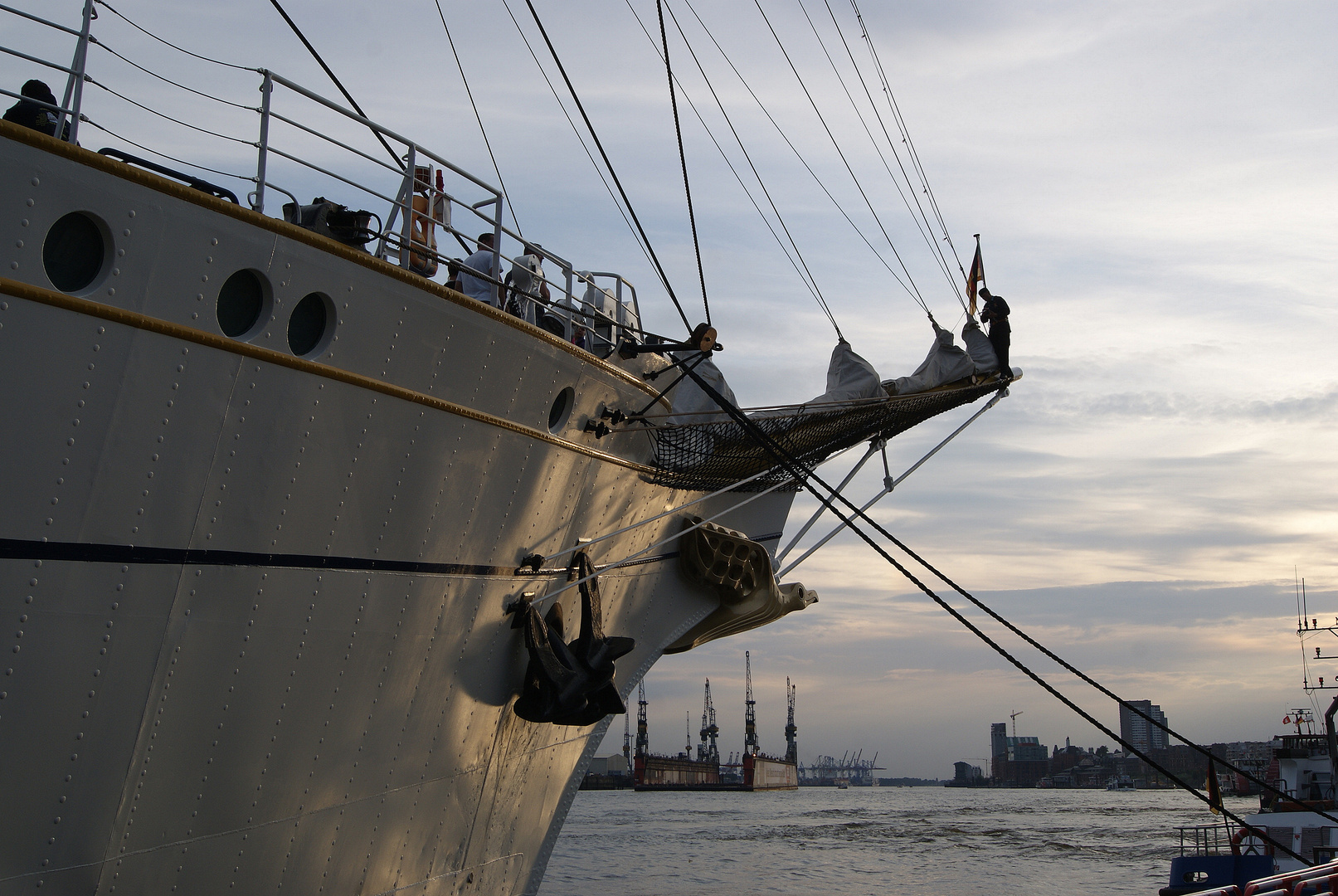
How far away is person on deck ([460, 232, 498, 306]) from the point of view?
6.87m

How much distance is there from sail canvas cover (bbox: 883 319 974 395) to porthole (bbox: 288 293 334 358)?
241 inches

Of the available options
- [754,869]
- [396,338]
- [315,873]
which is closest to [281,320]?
[396,338]

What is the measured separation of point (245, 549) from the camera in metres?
5.10

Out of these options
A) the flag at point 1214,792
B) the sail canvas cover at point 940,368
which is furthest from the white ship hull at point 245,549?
the flag at point 1214,792

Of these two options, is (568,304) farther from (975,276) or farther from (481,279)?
(975,276)

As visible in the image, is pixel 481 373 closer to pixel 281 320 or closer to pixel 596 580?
pixel 281 320

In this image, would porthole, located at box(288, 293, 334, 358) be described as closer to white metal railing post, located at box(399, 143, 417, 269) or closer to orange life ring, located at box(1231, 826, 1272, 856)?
white metal railing post, located at box(399, 143, 417, 269)

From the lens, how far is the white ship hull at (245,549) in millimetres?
4359

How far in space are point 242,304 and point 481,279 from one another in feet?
6.12

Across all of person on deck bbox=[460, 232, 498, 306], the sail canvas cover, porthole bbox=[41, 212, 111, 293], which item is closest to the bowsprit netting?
the sail canvas cover

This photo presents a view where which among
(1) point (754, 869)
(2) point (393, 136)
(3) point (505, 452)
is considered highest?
(2) point (393, 136)

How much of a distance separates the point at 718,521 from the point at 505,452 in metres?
4.74

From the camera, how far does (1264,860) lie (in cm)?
1841

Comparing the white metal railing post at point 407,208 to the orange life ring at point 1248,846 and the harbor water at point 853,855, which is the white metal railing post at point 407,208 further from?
the harbor water at point 853,855
